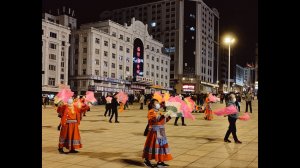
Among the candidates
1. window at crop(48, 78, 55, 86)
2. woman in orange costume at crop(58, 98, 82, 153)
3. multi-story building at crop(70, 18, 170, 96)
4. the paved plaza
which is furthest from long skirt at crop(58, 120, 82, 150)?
multi-story building at crop(70, 18, 170, 96)

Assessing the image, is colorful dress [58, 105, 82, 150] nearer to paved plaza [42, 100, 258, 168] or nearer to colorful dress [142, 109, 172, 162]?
paved plaza [42, 100, 258, 168]

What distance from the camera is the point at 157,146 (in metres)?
7.48

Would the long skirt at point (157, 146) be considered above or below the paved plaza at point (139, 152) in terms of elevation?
above

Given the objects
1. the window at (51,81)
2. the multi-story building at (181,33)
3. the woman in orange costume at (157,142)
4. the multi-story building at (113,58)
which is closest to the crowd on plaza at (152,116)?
the woman in orange costume at (157,142)

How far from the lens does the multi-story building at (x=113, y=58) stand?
69062mm

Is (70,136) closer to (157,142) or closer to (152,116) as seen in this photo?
(152,116)

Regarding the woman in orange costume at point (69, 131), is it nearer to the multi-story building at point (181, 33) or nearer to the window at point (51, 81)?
the window at point (51, 81)

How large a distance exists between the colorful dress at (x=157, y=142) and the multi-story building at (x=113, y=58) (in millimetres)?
60044

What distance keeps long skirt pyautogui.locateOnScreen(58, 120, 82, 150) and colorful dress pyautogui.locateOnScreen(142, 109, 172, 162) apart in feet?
9.38
